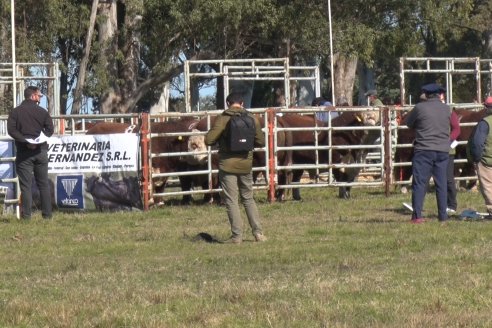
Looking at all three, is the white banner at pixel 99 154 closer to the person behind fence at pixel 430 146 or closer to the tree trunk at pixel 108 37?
the person behind fence at pixel 430 146

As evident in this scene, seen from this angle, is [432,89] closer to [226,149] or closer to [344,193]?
[226,149]

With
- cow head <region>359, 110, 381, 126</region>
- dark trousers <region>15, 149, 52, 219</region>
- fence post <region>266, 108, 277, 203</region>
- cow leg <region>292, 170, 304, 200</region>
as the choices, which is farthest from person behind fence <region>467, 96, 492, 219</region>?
dark trousers <region>15, 149, 52, 219</region>

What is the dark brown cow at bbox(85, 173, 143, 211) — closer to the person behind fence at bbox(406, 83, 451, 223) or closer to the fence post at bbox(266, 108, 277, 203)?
the fence post at bbox(266, 108, 277, 203)

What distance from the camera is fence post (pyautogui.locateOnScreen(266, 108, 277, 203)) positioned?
20.5 meters

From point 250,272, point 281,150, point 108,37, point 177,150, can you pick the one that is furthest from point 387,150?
point 108,37

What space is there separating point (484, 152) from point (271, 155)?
5328 millimetres

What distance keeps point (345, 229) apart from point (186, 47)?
2639 centimetres

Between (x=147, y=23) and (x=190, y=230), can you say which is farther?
(x=147, y=23)

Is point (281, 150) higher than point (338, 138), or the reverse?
point (338, 138)

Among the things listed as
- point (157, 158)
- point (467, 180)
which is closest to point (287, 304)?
point (157, 158)

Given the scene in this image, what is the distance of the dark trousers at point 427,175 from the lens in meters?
15.5

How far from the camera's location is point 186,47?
4100cm

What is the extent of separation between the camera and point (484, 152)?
Result: 16031 mm

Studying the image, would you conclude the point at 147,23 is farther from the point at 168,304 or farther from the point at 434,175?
the point at 168,304
